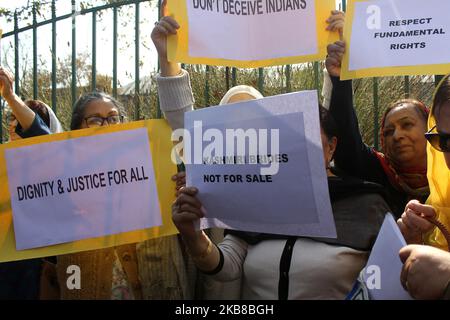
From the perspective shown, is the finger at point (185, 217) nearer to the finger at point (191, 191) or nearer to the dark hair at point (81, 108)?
the finger at point (191, 191)

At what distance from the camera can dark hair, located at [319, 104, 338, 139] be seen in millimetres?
2473

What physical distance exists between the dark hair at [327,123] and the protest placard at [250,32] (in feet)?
1.07

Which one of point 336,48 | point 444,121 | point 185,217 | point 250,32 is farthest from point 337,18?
point 185,217

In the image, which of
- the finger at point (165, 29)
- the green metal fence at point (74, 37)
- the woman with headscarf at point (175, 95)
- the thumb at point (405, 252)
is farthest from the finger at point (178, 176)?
the green metal fence at point (74, 37)

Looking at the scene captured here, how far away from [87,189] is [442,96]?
1.59 metres

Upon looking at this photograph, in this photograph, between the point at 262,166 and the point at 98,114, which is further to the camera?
the point at 98,114

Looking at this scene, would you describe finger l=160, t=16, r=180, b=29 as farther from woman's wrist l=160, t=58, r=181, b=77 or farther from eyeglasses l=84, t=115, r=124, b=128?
eyeglasses l=84, t=115, r=124, b=128

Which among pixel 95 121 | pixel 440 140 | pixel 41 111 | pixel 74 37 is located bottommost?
pixel 440 140

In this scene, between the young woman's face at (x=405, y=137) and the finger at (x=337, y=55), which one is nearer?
the finger at (x=337, y=55)

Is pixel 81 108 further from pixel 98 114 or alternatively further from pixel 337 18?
pixel 337 18

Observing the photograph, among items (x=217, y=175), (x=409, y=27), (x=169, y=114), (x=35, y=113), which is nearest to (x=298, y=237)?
(x=217, y=175)

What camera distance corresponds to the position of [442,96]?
207cm

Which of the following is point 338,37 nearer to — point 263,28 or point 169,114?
point 263,28

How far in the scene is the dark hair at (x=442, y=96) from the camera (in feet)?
6.72
